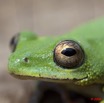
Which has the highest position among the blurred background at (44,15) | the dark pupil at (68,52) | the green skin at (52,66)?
the dark pupil at (68,52)

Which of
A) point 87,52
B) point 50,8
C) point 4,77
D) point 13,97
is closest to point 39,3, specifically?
point 50,8

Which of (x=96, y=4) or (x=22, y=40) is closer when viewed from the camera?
(x=22, y=40)

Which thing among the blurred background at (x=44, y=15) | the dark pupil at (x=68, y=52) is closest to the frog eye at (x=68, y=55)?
the dark pupil at (x=68, y=52)

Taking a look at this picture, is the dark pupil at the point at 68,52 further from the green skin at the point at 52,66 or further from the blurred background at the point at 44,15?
the blurred background at the point at 44,15

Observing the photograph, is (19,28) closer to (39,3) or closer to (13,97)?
(39,3)

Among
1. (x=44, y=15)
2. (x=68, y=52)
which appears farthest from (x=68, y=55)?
(x=44, y=15)

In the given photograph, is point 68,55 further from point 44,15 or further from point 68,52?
point 44,15

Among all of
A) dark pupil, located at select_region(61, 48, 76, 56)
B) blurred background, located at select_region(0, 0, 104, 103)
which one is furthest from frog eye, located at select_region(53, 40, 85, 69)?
blurred background, located at select_region(0, 0, 104, 103)
